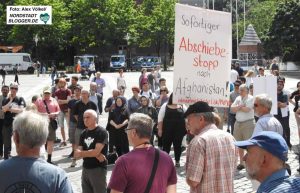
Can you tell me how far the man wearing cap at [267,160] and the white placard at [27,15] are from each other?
202ft

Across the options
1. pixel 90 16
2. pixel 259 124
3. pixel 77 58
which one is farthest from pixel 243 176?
pixel 90 16

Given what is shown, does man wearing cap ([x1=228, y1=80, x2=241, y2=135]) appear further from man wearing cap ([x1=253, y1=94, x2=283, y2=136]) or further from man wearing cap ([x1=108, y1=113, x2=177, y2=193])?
man wearing cap ([x1=108, y1=113, x2=177, y2=193])

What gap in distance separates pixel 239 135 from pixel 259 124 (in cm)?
335

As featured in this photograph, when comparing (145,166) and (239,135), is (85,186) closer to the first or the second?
(145,166)

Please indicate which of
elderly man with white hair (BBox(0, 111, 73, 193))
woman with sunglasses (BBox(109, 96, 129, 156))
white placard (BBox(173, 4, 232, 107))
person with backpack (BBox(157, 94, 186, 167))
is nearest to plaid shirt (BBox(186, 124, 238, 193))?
white placard (BBox(173, 4, 232, 107))

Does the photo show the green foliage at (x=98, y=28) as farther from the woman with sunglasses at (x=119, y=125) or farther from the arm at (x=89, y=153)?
the arm at (x=89, y=153)

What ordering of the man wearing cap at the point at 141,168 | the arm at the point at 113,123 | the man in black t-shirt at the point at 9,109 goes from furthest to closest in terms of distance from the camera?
the man in black t-shirt at the point at 9,109 → the arm at the point at 113,123 → the man wearing cap at the point at 141,168

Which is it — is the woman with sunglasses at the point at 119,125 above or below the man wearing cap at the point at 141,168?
below

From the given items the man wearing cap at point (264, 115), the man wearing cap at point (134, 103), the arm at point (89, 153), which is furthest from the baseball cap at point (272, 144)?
the man wearing cap at point (134, 103)

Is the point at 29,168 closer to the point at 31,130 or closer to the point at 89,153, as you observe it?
the point at 31,130

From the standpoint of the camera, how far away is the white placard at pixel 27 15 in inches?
2495

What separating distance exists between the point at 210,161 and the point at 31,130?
190 cm

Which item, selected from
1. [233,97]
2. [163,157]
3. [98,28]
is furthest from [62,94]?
[98,28]

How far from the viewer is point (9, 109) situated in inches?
451
